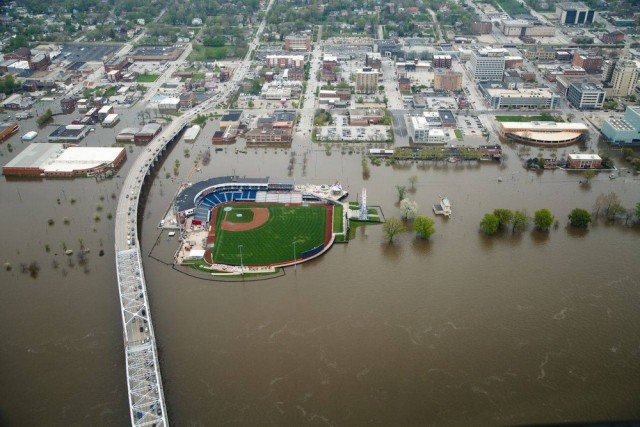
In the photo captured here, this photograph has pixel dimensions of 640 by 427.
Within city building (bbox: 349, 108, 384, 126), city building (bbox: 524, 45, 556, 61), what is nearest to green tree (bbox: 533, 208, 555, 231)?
city building (bbox: 349, 108, 384, 126)

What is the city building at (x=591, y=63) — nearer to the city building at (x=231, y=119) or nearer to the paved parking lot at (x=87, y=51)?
the city building at (x=231, y=119)

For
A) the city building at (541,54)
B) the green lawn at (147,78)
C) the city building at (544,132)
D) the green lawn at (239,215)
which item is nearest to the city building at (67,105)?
the green lawn at (147,78)

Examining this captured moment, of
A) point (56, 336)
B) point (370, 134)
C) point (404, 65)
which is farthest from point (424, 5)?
point (56, 336)

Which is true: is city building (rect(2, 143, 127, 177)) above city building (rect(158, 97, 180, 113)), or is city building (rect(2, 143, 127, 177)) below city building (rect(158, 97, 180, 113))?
below

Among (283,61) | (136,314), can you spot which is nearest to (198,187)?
(136,314)

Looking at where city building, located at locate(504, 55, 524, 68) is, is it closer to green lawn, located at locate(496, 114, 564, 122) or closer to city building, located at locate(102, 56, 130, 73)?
green lawn, located at locate(496, 114, 564, 122)

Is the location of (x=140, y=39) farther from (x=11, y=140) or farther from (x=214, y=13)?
(x=11, y=140)
